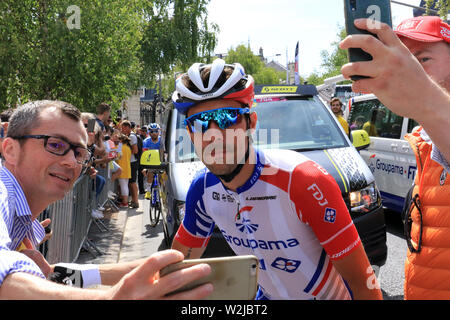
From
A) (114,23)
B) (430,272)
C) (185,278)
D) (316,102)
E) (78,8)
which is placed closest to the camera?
(185,278)

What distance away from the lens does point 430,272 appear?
193cm

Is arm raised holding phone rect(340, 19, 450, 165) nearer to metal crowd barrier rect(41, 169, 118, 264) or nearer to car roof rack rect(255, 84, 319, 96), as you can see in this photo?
metal crowd barrier rect(41, 169, 118, 264)

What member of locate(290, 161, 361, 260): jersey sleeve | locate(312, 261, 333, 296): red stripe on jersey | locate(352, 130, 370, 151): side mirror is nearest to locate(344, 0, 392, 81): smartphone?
locate(290, 161, 361, 260): jersey sleeve

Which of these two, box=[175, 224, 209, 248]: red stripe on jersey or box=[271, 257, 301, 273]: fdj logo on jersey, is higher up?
box=[175, 224, 209, 248]: red stripe on jersey

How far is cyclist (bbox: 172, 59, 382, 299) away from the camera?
5.89 feet

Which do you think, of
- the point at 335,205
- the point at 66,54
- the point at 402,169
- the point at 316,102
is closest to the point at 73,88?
the point at 66,54

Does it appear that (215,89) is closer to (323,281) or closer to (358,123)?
(323,281)

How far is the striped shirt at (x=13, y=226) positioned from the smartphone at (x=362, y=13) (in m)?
0.90

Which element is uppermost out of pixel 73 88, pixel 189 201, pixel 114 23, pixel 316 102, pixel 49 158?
pixel 114 23

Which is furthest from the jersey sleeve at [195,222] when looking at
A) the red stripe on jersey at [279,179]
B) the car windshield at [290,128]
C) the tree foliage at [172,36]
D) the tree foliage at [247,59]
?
the tree foliage at [247,59]

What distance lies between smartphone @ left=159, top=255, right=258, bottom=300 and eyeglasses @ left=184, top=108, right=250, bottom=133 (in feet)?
3.89

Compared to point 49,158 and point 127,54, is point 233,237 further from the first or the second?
point 127,54

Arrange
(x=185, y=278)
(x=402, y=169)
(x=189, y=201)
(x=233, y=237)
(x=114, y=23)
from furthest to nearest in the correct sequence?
(x=114, y=23)
(x=402, y=169)
(x=189, y=201)
(x=233, y=237)
(x=185, y=278)
